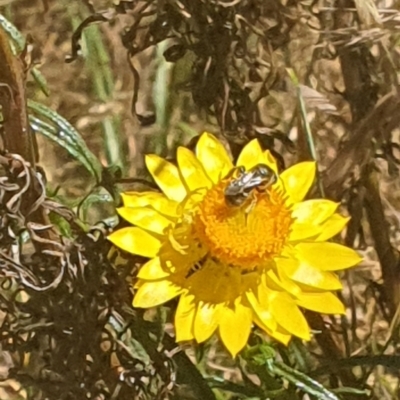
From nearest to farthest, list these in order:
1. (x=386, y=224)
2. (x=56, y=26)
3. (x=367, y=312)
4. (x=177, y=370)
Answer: (x=177, y=370) → (x=386, y=224) → (x=367, y=312) → (x=56, y=26)

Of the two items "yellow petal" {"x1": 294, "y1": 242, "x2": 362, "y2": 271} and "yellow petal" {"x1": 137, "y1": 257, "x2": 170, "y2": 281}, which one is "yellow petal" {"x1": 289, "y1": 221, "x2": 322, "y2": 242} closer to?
"yellow petal" {"x1": 294, "y1": 242, "x2": 362, "y2": 271}

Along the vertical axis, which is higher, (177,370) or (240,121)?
(240,121)

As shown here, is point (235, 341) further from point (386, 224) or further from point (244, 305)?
point (386, 224)

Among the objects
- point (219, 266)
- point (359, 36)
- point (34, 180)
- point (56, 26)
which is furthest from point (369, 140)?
point (56, 26)

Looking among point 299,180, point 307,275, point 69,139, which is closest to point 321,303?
point 307,275

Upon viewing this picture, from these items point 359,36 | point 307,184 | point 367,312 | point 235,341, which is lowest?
point 367,312

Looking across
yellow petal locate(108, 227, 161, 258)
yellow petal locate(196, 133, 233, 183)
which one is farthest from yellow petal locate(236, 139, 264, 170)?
yellow petal locate(108, 227, 161, 258)

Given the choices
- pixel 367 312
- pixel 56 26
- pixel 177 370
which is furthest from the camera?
pixel 56 26
